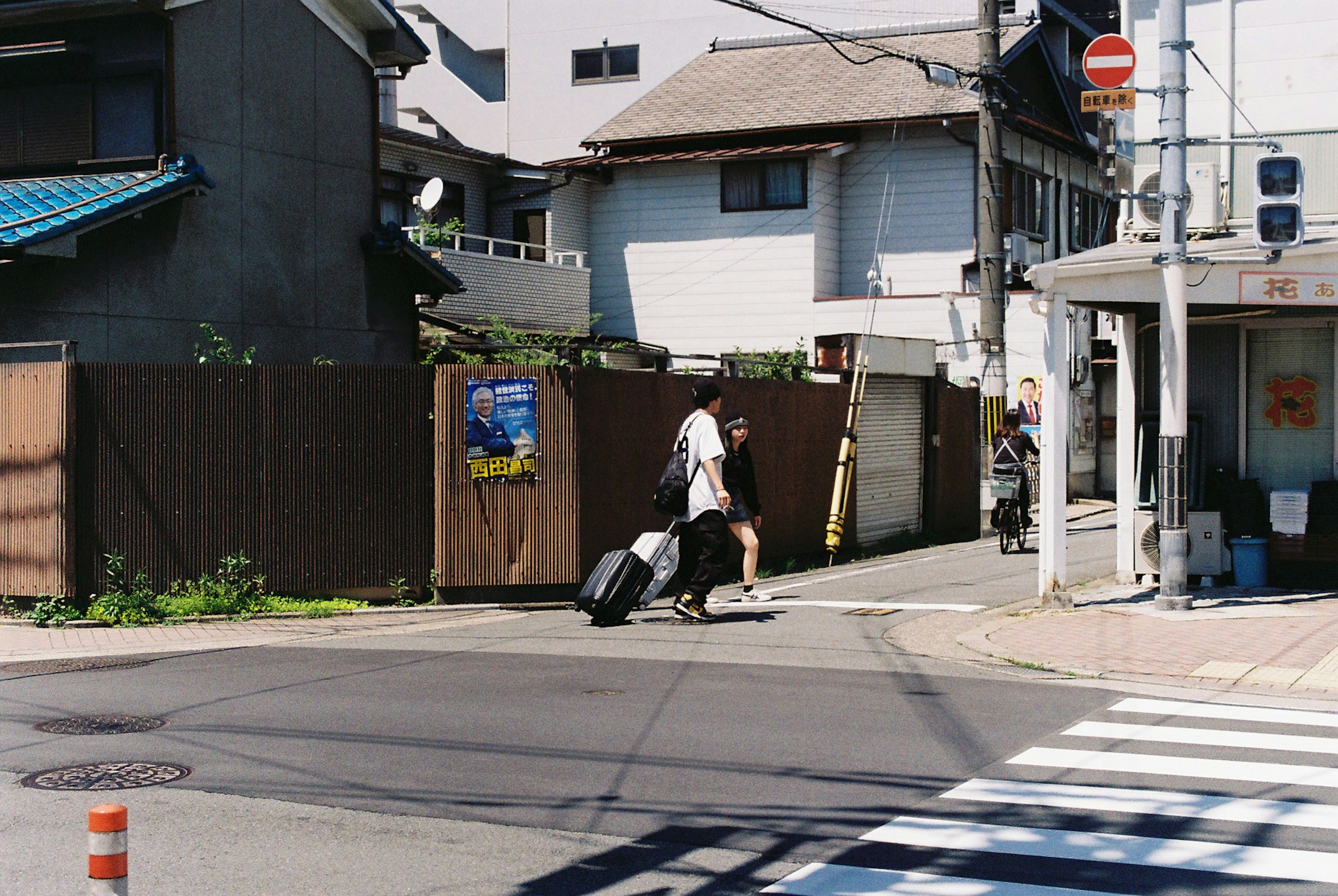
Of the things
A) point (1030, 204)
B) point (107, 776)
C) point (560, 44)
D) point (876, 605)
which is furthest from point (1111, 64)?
point (560, 44)

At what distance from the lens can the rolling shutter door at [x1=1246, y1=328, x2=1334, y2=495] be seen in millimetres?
14875

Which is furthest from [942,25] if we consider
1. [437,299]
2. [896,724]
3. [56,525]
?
[896,724]

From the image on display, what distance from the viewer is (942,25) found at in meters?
34.2

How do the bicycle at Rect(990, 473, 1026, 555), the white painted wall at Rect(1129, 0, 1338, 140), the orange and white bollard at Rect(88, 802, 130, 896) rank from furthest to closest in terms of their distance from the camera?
the bicycle at Rect(990, 473, 1026, 555) → the white painted wall at Rect(1129, 0, 1338, 140) → the orange and white bollard at Rect(88, 802, 130, 896)

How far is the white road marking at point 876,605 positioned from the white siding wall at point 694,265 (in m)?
16.8

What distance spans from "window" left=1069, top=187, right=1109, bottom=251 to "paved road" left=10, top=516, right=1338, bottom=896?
88.4 feet

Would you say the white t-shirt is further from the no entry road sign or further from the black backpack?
the no entry road sign

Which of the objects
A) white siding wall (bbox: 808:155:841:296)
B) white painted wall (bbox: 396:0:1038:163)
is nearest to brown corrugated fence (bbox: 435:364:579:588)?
white siding wall (bbox: 808:155:841:296)

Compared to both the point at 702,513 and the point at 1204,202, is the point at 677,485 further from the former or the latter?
the point at 1204,202

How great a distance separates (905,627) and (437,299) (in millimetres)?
10887

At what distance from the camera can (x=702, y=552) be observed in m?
12.8

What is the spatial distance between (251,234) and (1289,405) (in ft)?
41.0

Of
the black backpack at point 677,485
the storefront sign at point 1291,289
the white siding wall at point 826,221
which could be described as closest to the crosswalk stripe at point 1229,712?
the black backpack at point 677,485

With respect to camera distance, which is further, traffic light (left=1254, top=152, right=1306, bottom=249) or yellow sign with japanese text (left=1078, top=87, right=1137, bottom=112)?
yellow sign with japanese text (left=1078, top=87, right=1137, bottom=112)
